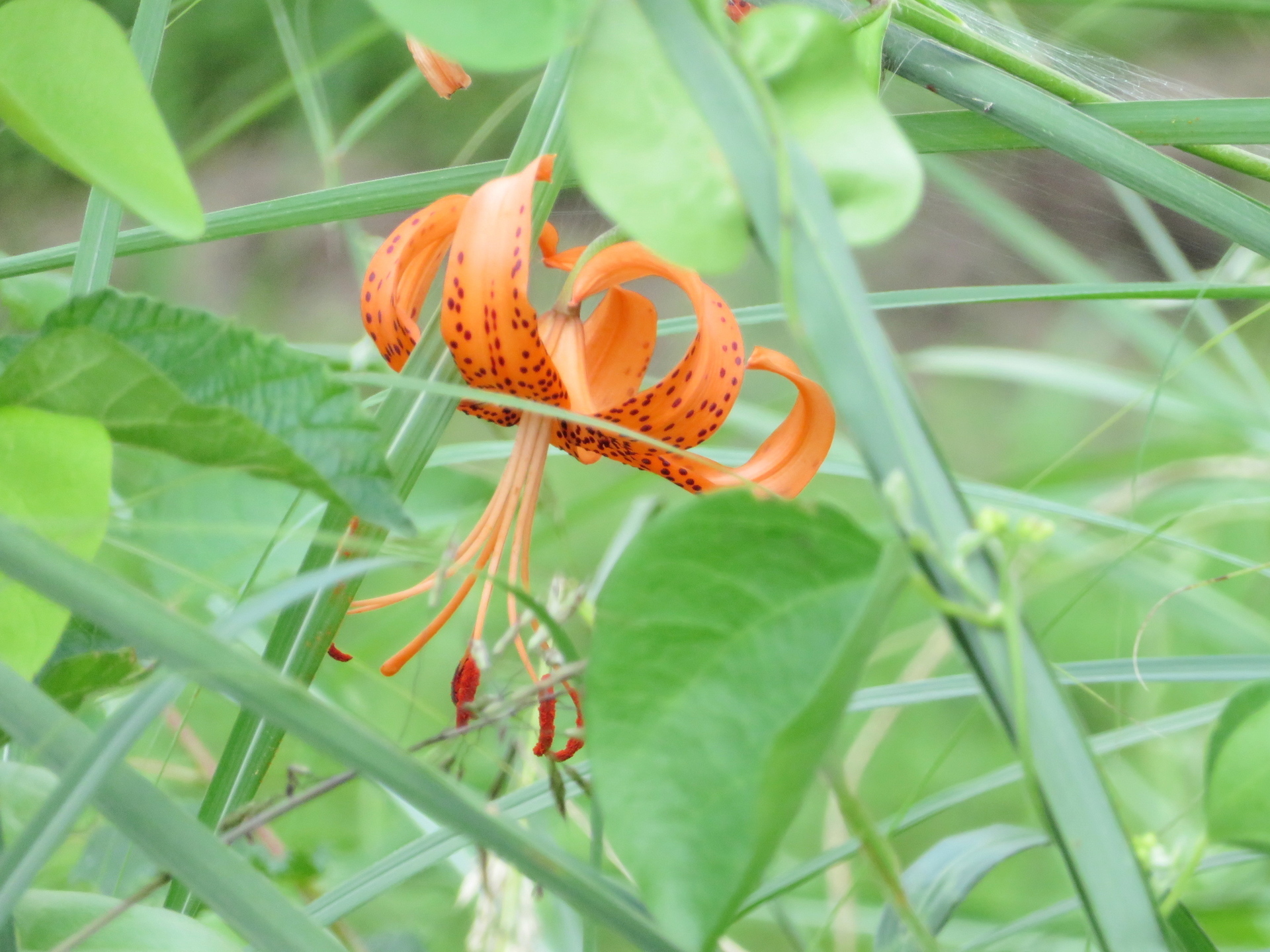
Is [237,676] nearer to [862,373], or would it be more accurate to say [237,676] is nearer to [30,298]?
[862,373]

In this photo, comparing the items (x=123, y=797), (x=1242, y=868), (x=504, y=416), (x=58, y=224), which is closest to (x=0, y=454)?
(x=123, y=797)

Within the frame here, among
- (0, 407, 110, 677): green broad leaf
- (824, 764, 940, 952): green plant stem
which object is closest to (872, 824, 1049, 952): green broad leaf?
(824, 764, 940, 952): green plant stem

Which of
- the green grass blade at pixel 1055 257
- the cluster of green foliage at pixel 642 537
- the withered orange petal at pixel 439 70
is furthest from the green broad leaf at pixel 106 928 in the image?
the green grass blade at pixel 1055 257

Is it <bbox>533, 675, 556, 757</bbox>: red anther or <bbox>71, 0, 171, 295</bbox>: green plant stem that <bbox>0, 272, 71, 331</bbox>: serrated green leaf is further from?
<bbox>533, 675, 556, 757</bbox>: red anther

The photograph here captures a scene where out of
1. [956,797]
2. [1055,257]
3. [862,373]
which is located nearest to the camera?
[862,373]

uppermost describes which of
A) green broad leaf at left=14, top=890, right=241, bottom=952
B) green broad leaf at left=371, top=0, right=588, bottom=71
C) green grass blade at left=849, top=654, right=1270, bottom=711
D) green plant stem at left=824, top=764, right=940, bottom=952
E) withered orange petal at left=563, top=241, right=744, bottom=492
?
withered orange petal at left=563, top=241, right=744, bottom=492

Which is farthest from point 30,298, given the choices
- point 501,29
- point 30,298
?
point 501,29

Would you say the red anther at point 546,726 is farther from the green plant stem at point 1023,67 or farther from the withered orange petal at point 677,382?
the green plant stem at point 1023,67
